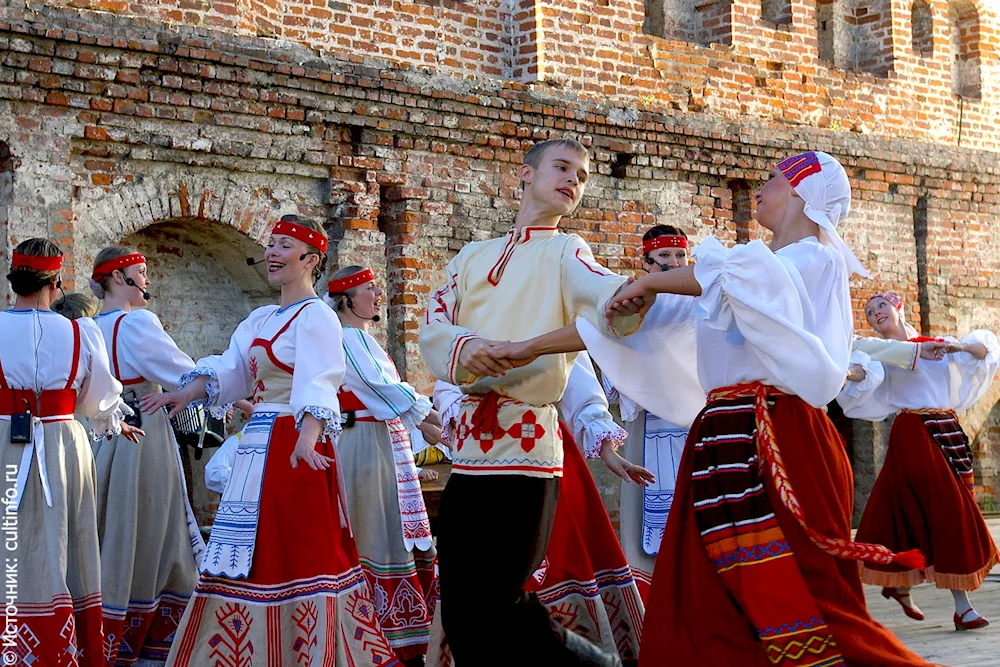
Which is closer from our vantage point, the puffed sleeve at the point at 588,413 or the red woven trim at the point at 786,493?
the red woven trim at the point at 786,493

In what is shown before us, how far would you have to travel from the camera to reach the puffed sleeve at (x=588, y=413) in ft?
17.4

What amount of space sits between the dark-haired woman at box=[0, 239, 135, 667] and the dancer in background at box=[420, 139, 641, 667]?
72.6 inches

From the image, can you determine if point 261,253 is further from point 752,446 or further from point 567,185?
point 752,446

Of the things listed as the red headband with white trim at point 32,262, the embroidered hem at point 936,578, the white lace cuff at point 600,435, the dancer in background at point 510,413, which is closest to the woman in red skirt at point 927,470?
the embroidered hem at point 936,578

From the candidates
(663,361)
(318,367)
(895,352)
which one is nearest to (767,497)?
(663,361)

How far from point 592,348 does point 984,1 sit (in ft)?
36.0

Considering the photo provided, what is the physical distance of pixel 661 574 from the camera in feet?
12.7

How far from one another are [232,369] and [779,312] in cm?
243

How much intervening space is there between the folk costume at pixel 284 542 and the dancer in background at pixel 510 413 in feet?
2.98

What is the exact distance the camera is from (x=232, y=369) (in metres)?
5.38

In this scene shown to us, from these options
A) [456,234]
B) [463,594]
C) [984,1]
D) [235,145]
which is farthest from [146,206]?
[984,1]

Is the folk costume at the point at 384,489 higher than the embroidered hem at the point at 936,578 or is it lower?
higher

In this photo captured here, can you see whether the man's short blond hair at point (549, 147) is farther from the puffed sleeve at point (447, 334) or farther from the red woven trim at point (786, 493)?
the red woven trim at point (786, 493)

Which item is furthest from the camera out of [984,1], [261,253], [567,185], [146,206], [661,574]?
[984,1]
